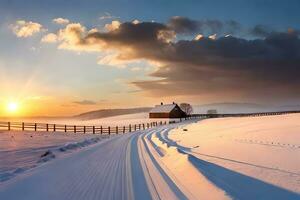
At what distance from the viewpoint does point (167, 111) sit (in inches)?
4417

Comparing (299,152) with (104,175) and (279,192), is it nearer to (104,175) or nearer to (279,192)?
(279,192)

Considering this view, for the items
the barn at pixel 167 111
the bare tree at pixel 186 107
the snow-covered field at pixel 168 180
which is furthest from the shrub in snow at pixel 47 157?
the bare tree at pixel 186 107

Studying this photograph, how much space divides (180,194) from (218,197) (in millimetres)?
950

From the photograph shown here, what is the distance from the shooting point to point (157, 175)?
10953 millimetres

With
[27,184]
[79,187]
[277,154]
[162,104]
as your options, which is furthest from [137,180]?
[162,104]

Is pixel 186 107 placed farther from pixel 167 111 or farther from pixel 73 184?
pixel 73 184

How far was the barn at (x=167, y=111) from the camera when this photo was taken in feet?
364

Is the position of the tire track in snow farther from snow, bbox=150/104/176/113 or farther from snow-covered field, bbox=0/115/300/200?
snow, bbox=150/104/176/113

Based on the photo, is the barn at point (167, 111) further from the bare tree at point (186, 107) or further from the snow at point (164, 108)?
the bare tree at point (186, 107)

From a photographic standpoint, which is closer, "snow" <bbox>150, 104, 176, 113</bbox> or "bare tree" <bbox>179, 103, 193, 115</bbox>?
"snow" <bbox>150, 104, 176, 113</bbox>

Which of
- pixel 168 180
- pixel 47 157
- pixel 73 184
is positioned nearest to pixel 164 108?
pixel 47 157

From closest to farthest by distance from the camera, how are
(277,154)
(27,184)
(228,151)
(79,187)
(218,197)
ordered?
(218,197) → (79,187) → (27,184) → (277,154) → (228,151)

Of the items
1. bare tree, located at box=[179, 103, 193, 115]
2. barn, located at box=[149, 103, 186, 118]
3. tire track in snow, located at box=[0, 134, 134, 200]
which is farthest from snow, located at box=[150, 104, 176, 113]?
tire track in snow, located at box=[0, 134, 134, 200]

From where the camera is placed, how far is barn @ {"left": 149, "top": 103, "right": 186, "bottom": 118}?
364 feet
